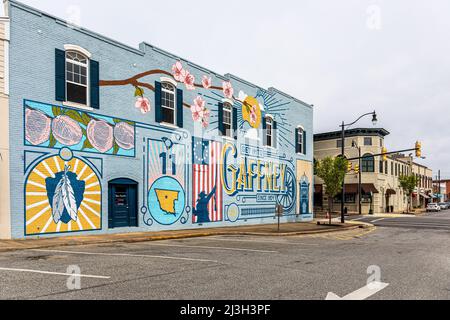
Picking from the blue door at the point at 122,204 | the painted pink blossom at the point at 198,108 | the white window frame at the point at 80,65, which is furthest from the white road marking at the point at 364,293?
the painted pink blossom at the point at 198,108

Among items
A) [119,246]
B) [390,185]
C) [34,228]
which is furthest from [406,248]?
[390,185]

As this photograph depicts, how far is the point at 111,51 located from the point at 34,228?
8445mm

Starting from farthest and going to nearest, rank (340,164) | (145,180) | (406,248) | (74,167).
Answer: (340,164)
(145,180)
(74,167)
(406,248)

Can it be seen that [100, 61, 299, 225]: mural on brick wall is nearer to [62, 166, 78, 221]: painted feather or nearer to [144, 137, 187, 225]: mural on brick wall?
[144, 137, 187, 225]: mural on brick wall

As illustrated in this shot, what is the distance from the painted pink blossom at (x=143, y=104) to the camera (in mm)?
16714

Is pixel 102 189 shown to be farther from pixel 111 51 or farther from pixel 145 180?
pixel 111 51

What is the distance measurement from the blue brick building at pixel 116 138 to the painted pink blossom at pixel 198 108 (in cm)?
6

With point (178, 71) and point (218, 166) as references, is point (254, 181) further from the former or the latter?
point (178, 71)

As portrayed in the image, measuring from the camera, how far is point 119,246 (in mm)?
11898

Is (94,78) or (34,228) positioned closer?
(34,228)

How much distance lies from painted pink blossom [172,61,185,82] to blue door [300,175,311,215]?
47.9 feet

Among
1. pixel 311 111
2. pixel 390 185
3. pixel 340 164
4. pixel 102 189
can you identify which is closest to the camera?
pixel 102 189

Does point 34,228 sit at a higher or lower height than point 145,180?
lower

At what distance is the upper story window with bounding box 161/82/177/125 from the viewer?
1803 cm
